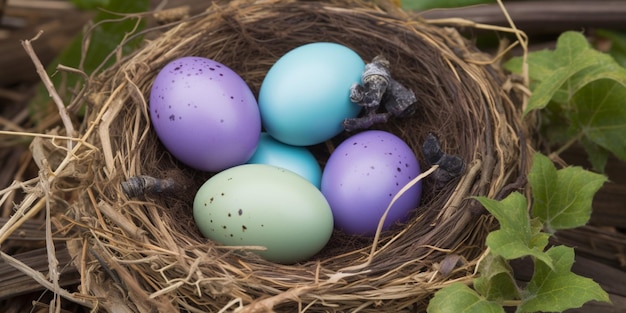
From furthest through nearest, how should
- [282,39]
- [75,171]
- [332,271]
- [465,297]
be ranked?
1. [282,39]
2. [75,171]
3. [332,271]
4. [465,297]

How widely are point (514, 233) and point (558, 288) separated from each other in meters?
0.13

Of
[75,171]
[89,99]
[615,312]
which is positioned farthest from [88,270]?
[615,312]

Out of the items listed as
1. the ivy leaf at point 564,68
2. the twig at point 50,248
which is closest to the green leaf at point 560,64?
the ivy leaf at point 564,68

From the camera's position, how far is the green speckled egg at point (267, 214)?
1.46 metres

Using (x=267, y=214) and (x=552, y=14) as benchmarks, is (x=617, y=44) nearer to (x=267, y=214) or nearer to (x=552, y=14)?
(x=552, y=14)

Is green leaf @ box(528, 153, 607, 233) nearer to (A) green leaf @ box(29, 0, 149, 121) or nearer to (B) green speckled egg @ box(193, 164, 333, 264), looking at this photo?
(B) green speckled egg @ box(193, 164, 333, 264)

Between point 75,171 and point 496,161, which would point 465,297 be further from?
point 75,171

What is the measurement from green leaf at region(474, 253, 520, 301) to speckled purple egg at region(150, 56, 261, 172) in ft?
1.93

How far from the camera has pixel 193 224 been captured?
1.61m

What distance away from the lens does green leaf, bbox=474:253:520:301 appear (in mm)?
1326

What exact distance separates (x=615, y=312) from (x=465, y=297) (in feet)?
1.46

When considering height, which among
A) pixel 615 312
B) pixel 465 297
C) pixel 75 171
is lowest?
pixel 615 312

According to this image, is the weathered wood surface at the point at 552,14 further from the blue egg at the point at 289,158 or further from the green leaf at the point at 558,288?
the green leaf at the point at 558,288

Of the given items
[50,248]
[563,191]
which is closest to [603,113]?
[563,191]
